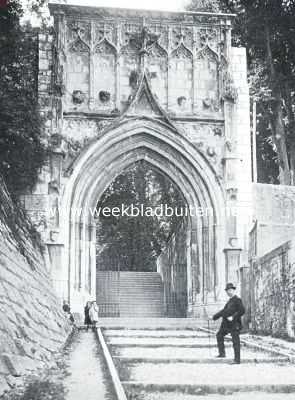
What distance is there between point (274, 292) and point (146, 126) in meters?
7.34

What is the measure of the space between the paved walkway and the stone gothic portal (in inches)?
295

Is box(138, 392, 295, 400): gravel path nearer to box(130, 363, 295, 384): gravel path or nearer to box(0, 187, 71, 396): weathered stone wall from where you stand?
box(130, 363, 295, 384): gravel path

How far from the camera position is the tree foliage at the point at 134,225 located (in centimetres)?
3406

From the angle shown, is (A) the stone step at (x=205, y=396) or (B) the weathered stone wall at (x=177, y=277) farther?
(B) the weathered stone wall at (x=177, y=277)

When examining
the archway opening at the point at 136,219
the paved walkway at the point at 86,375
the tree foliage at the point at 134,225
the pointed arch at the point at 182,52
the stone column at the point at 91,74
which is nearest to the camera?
the paved walkway at the point at 86,375

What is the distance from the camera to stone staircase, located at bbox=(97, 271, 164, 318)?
21.3 metres

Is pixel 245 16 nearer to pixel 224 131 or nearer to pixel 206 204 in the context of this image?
pixel 224 131

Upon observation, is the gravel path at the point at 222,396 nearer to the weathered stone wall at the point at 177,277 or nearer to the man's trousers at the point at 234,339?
the man's trousers at the point at 234,339

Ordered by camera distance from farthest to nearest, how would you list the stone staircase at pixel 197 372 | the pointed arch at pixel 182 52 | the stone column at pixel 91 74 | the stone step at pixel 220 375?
the pointed arch at pixel 182 52 < the stone column at pixel 91 74 < the stone step at pixel 220 375 < the stone staircase at pixel 197 372

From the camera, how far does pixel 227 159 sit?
17.9 metres

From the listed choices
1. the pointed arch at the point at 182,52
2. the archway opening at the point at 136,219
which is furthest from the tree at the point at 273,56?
the archway opening at the point at 136,219

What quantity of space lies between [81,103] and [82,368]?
11663 mm

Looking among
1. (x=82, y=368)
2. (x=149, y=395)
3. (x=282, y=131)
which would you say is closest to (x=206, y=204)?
(x=282, y=131)

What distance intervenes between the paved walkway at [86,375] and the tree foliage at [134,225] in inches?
940
